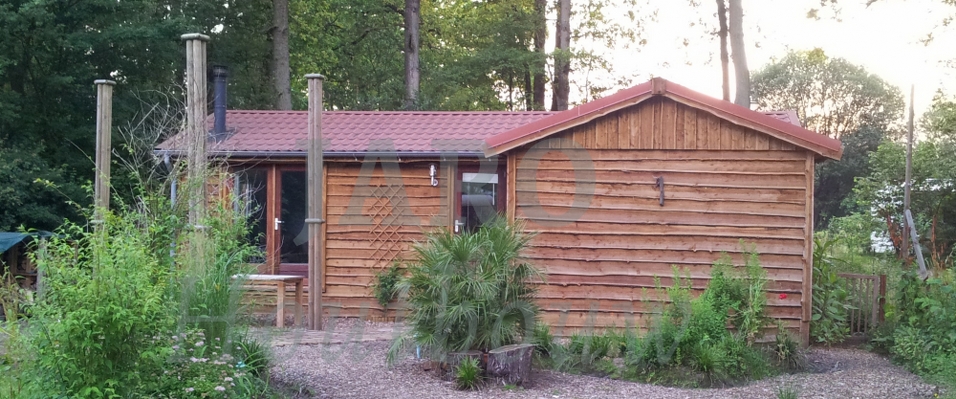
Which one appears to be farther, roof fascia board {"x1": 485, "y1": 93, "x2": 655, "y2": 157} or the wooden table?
the wooden table

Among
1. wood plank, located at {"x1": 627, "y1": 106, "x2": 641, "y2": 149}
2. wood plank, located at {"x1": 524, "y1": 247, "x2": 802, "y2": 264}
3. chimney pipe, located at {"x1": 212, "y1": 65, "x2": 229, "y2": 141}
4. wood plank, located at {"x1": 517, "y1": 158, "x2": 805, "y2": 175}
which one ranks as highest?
chimney pipe, located at {"x1": 212, "y1": 65, "x2": 229, "y2": 141}

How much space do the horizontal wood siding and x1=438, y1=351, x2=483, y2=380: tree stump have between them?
437cm

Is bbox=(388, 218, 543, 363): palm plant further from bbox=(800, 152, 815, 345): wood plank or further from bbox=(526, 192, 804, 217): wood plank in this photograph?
bbox=(800, 152, 815, 345): wood plank

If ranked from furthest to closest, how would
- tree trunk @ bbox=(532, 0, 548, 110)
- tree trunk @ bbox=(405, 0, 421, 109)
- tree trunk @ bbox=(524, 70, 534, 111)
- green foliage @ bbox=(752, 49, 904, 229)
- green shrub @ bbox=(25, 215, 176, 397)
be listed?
green foliage @ bbox=(752, 49, 904, 229), tree trunk @ bbox=(524, 70, 534, 111), tree trunk @ bbox=(532, 0, 548, 110), tree trunk @ bbox=(405, 0, 421, 109), green shrub @ bbox=(25, 215, 176, 397)

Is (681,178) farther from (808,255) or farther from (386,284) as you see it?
(386,284)

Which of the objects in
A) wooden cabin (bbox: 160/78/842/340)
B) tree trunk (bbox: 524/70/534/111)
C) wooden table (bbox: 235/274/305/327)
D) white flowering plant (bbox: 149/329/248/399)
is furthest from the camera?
tree trunk (bbox: 524/70/534/111)

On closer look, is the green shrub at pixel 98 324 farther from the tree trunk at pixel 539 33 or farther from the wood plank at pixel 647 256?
the tree trunk at pixel 539 33

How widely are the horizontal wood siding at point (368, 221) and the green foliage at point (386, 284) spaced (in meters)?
0.19

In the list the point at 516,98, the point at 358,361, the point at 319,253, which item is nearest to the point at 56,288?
the point at 358,361

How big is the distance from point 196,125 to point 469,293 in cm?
357

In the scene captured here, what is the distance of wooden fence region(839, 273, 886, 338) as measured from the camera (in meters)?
10.3

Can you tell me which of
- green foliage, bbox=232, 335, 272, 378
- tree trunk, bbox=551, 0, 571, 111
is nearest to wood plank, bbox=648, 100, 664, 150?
green foliage, bbox=232, 335, 272, 378

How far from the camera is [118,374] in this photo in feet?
17.3

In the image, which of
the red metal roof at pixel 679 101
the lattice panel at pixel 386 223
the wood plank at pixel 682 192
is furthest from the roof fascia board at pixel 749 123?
the lattice panel at pixel 386 223
